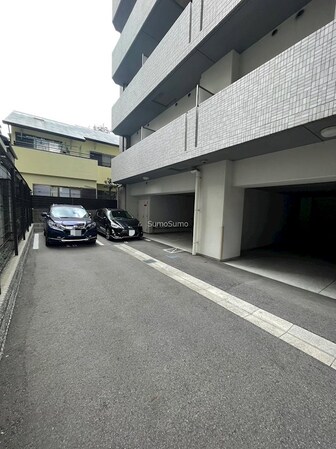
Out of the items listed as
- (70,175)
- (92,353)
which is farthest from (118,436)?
(70,175)

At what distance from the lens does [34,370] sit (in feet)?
6.05

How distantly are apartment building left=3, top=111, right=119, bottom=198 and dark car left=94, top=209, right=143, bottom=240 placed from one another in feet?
23.2

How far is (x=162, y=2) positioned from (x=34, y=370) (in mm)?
10551

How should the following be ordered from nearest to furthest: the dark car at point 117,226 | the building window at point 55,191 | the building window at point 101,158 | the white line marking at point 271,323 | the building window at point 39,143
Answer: the white line marking at point 271,323 < the dark car at point 117,226 < the building window at point 55,191 < the building window at point 39,143 < the building window at point 101,158

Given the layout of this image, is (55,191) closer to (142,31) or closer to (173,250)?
(142,31)

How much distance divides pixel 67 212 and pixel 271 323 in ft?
25.4

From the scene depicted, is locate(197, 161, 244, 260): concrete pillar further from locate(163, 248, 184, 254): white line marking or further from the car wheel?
the car wheel

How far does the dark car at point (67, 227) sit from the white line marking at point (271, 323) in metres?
4.12

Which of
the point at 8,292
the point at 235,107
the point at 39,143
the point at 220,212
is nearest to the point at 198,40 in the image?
the point at 235,107

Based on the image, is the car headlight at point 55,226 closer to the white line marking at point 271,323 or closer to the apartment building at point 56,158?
the white line marking at point 271,323

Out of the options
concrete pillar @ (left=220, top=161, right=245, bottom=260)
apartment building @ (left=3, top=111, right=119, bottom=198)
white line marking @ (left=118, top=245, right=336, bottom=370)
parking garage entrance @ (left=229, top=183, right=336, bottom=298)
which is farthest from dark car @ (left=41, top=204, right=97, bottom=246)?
apartment building @ (left=3, top=111, right=119, bottom=198)

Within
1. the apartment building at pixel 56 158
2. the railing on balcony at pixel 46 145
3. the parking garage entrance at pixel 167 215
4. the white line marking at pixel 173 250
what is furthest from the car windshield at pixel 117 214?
the railing on balcony at pixel 46 145

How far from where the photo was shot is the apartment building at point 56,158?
13727 millimetres

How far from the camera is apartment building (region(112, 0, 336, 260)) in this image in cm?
323
